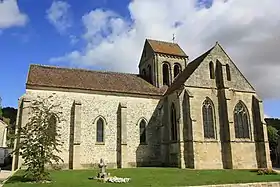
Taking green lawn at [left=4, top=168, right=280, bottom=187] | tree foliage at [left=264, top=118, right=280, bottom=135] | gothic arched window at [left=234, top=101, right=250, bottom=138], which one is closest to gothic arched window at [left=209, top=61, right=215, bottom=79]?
gothic arched window at [left=234, top=101, right=250, bottom=138]

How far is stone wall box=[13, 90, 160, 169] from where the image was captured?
3023 cm

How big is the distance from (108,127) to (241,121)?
15593 mm

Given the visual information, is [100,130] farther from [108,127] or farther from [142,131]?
[142,131]

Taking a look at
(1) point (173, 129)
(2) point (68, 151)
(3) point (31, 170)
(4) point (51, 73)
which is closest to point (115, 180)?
(3) point (31, 170)

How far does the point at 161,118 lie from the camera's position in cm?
3422

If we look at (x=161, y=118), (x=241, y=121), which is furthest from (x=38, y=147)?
(x=241, y=121)

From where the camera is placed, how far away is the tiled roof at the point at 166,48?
40.4 m

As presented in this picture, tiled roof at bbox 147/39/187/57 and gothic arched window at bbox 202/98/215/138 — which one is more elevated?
tiled roof at bbox 147/39/187/57

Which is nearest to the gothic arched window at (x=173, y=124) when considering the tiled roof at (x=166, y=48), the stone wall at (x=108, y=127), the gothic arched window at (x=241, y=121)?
the stone wall at (x=108, y=127)

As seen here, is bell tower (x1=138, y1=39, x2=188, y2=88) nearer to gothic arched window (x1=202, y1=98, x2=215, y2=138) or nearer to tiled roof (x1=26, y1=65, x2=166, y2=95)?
tiled roof (x1=26, y1=65, x2=166, y2=95)

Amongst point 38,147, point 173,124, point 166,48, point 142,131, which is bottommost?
point 38,147

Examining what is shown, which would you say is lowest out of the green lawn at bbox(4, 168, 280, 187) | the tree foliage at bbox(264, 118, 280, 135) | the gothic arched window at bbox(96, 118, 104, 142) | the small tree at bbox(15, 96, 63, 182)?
the green lawn at bbox(4, 168, 280, 187)

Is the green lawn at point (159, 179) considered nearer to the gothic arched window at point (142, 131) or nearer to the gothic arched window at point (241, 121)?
the gothic arched window at point (241, 121)

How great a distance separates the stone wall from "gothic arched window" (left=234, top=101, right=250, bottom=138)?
373 inches
